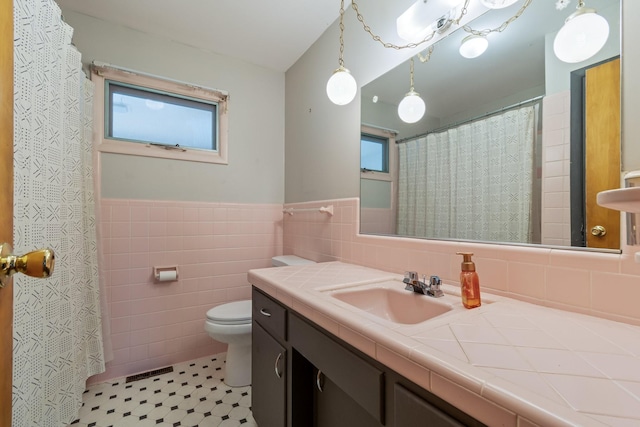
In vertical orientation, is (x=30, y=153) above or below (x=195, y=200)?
above

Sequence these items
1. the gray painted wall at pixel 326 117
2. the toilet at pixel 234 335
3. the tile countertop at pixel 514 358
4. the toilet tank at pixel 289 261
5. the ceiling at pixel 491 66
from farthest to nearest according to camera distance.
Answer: the toilet tank at pixel 289 261, the toilet at pixel 234 335, the gray painted wall at pixel 326 117, the ceiling at pixel 491 66, the tile countertop at pixel 514 358

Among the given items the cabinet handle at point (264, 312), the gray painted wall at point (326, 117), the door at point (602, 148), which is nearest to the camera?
the door at point (602, 148)

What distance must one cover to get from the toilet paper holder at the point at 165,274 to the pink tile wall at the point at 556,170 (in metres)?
2.13

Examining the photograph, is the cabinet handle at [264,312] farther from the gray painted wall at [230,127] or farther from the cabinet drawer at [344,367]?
the gray painted wall at [230,127]

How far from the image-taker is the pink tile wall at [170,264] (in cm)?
184

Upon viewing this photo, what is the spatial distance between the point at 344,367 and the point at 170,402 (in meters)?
1.47

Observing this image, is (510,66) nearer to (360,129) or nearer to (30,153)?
(360,129)

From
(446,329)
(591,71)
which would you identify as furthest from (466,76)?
(446,329)

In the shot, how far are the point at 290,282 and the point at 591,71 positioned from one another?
Result: 46.2 inches

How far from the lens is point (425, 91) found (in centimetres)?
125

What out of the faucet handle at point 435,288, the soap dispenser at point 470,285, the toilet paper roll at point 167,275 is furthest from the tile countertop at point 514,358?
the toilet paper roll at point 167,275

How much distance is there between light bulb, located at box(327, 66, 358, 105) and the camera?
1.39 m

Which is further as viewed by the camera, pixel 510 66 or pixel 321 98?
pixel 321 98

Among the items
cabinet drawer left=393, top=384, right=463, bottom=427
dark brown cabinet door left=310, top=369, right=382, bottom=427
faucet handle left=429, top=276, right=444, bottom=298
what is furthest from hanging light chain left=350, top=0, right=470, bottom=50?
dark brown cabinet door left=310, top=369, right=382, bottom=427
